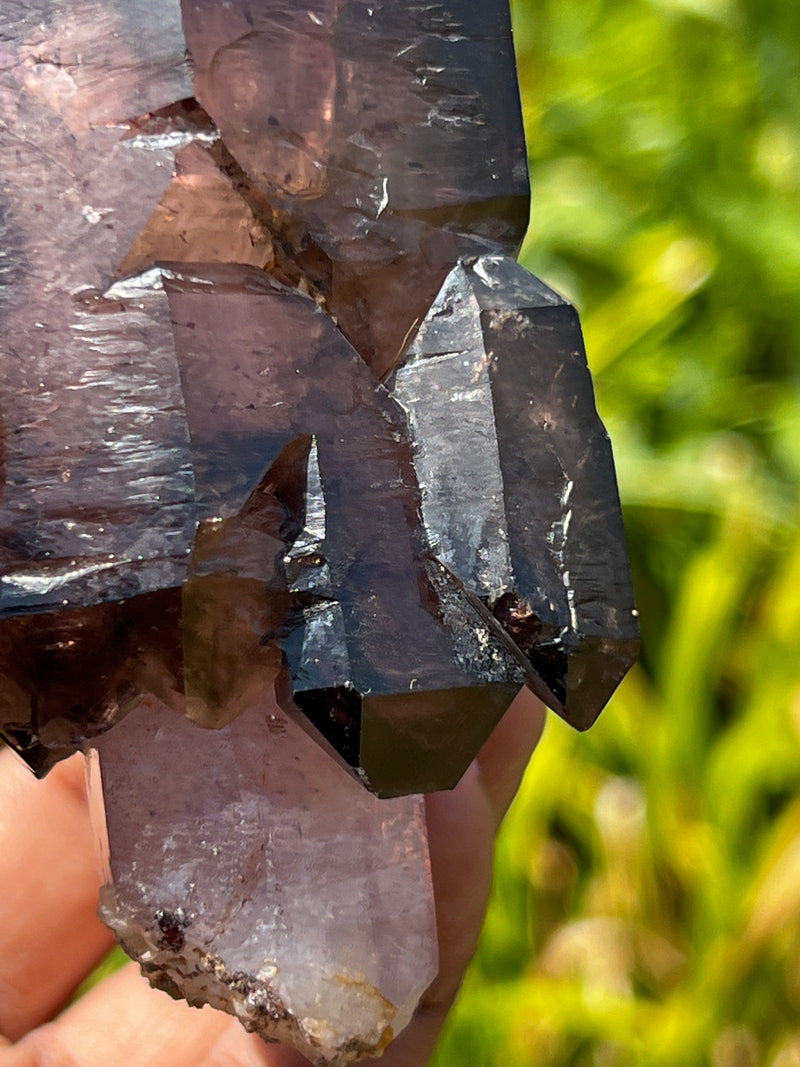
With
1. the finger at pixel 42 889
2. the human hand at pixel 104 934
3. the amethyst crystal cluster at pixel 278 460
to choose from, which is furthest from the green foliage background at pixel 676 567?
the amethyst crystal cluster at pixel 278 460

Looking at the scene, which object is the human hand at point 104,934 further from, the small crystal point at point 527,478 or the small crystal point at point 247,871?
the small crystal point at point 527,478

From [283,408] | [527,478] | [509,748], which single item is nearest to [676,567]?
[509,748]

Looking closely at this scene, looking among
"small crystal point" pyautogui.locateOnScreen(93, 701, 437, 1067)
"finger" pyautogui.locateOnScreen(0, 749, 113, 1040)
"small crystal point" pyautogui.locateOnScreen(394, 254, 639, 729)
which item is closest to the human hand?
"finger" pyautogui.locateOnScreen(0, 749, 113, 1040)

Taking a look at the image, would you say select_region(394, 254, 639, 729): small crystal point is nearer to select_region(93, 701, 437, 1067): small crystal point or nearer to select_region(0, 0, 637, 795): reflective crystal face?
select_region(0, 0, 637, 795): reflective crystal face

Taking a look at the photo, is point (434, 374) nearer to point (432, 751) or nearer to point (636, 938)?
point (432, 751)

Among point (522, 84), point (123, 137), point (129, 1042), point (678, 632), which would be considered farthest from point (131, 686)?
point (522, 84)

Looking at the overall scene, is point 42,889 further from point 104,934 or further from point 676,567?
point 676,567
